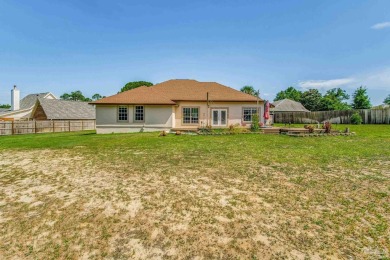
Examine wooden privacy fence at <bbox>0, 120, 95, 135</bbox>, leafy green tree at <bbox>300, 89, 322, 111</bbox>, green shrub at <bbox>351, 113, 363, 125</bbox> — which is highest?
leafy green tree at <bbox>300, 89, 322, 111</bbox>

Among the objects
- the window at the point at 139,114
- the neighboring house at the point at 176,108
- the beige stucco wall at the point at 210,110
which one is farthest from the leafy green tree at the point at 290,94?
the window at the point at 139,114

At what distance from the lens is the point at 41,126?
2412cm

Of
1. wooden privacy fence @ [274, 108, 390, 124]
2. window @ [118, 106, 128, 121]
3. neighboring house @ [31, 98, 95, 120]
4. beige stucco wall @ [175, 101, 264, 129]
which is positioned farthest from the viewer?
neighboring house @ [31, 98, 95, 120]

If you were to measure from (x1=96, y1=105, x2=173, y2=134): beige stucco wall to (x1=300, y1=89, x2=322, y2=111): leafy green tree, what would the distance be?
49992mm

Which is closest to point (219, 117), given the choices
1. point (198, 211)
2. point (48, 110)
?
point (198, 211)

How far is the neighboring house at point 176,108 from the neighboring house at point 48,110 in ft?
48.3

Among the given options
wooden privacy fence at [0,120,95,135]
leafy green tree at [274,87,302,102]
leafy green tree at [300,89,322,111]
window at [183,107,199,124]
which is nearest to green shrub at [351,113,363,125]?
window at [183,107,199,124]

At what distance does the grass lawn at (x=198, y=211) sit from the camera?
9.08 ft

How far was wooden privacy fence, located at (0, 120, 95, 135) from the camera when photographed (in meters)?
21.3

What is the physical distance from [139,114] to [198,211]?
16.6 m

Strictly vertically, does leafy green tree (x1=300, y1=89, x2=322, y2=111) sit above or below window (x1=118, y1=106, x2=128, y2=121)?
above

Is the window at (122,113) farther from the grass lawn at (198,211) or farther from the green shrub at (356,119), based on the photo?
the green shrub at (356,119)

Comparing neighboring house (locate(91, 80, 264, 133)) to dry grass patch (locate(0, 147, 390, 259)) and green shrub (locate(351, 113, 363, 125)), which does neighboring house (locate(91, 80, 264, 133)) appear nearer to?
dry grass patch (locate(0, 147, 390, 259))

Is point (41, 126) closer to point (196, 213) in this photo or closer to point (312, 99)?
point (196, 213)
